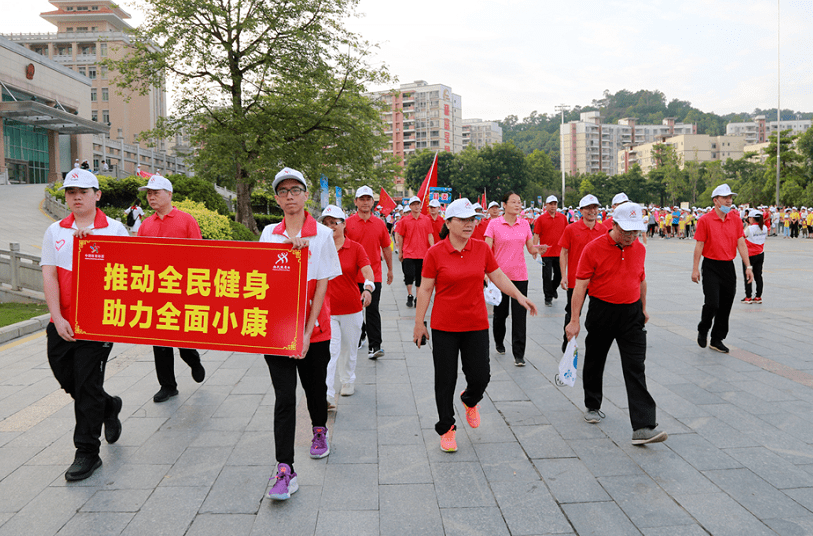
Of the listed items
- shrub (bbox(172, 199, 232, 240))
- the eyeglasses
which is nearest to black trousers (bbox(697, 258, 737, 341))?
the eyeglasses

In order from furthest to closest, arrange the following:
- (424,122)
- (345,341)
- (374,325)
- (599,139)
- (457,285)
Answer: (599,139), (424,122), (374,325), (345,341), (457,285)

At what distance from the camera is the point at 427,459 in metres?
4.08

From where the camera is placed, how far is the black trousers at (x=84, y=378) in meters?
3.86

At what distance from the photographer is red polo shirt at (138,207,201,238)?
5152mm

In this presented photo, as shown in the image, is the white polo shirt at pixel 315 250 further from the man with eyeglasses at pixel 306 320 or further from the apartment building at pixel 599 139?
the apartment building at pixel 599 139

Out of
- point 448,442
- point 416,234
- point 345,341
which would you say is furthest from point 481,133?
point 448,442

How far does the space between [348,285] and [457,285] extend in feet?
4.52

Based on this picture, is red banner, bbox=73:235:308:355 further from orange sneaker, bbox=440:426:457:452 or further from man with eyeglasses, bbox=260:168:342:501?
orange sneaker, bbox=440:426:457:452

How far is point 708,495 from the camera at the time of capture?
137 inches

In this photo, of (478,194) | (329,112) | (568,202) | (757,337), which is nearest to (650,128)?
(568,202)

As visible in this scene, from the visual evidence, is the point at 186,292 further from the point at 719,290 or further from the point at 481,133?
the point at 481,133

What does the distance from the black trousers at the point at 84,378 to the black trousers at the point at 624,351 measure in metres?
3.60

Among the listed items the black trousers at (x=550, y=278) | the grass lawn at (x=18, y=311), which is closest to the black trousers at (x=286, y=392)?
the grass lawn at (x=18, y=311)

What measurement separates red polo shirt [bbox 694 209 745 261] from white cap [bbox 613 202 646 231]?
3.14 m
